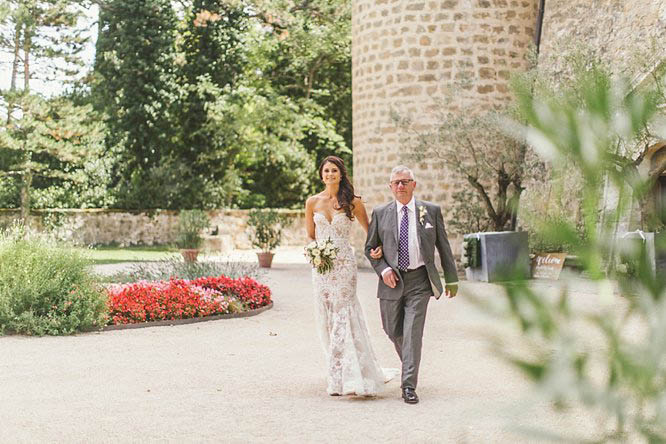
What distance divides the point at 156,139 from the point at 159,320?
17757 mm

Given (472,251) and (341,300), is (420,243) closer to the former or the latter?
(341,300)

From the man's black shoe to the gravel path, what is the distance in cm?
6

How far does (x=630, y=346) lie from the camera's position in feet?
3.95

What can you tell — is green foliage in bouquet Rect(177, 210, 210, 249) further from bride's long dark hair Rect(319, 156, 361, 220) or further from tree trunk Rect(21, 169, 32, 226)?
bride's long dark hair Rect(319, 156, 361, 220)

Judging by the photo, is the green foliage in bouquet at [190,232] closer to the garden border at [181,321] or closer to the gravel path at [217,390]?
the garden border at [181,321]

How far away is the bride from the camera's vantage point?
20.4ft

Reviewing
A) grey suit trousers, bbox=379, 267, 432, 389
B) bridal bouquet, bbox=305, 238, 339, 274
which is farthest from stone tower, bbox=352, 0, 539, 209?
grey suit trousers, bbox=379, 267, 432, 389

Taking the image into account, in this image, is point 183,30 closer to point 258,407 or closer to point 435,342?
point 435,342

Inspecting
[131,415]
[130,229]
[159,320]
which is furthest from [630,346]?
[130,229]

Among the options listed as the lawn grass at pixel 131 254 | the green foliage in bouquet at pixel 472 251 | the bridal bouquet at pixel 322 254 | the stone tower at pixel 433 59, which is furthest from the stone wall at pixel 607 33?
the lawn grass at pixel 131 254

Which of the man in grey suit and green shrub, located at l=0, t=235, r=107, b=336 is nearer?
the man in grey suit

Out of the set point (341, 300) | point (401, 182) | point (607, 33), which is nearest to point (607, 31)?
point (607, 33)

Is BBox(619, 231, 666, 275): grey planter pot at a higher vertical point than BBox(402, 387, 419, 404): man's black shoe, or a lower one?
higher

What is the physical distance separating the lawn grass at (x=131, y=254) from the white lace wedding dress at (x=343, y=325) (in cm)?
1235
